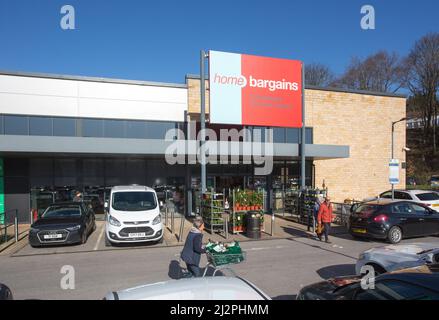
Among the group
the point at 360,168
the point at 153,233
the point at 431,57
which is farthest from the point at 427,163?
the point at 153,233

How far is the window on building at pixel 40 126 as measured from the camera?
17719 millimetres

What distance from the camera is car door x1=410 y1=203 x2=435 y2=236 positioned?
13.0m

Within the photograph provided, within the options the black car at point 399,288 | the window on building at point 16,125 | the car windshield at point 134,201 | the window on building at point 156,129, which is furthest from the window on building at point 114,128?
the black car at point 399,288

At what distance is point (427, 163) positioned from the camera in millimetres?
54688

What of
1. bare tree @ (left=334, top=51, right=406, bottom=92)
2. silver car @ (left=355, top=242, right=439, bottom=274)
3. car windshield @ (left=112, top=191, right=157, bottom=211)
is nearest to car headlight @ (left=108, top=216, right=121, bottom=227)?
car windshield @ (left=112, top=191, right=157, bottom=211)

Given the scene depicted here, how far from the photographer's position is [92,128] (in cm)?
1850

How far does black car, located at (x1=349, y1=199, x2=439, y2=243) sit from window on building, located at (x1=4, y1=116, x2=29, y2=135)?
15.3 meters

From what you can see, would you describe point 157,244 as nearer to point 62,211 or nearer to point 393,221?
point 62,211

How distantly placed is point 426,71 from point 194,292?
5539 cm

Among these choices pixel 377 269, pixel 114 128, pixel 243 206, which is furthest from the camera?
pixel 114 128

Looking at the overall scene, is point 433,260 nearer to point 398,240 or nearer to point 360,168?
point 398,240

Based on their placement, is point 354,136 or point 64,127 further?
point 354,136

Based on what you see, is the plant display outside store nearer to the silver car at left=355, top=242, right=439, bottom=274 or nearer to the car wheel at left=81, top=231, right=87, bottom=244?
the car wheel at left=81, top=231, right=87, bottom=244

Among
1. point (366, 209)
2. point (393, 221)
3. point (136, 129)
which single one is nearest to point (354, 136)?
point (366, 209)
